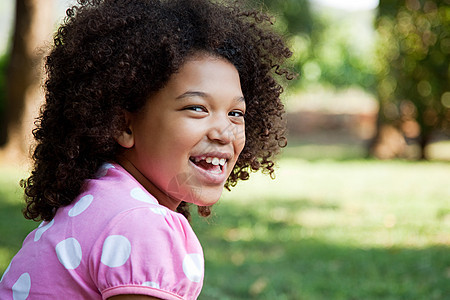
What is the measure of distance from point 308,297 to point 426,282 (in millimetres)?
913

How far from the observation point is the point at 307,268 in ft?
14.6

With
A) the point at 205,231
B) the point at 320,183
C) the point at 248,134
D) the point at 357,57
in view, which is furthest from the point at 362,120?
the point at 248,134

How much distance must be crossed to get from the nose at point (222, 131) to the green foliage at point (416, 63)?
1045cm

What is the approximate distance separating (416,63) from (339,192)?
5.25 m

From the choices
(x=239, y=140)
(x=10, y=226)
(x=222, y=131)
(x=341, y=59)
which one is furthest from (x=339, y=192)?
(x=341, y=59)

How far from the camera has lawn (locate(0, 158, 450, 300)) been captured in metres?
3.99

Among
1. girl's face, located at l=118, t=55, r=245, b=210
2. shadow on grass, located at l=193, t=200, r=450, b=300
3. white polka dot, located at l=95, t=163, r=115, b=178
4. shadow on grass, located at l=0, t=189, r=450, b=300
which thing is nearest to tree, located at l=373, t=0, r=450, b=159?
shadow on grass, located at l=0, t=189, r=450, b=300

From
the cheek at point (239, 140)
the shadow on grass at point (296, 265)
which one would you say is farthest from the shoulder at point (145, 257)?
the shadow on grass at point (296, 265)

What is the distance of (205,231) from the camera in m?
5.70

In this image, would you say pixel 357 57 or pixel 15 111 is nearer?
pixel 15 111

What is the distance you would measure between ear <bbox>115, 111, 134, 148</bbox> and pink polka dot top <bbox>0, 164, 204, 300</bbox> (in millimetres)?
196

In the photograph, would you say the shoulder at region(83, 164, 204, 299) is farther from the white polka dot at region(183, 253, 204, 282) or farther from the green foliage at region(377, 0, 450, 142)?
the green foliage at region(377, 0, 450, 142)

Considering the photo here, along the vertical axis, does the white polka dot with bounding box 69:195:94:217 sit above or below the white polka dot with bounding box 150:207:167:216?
below

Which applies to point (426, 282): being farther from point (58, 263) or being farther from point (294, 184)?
point (294, 184)
